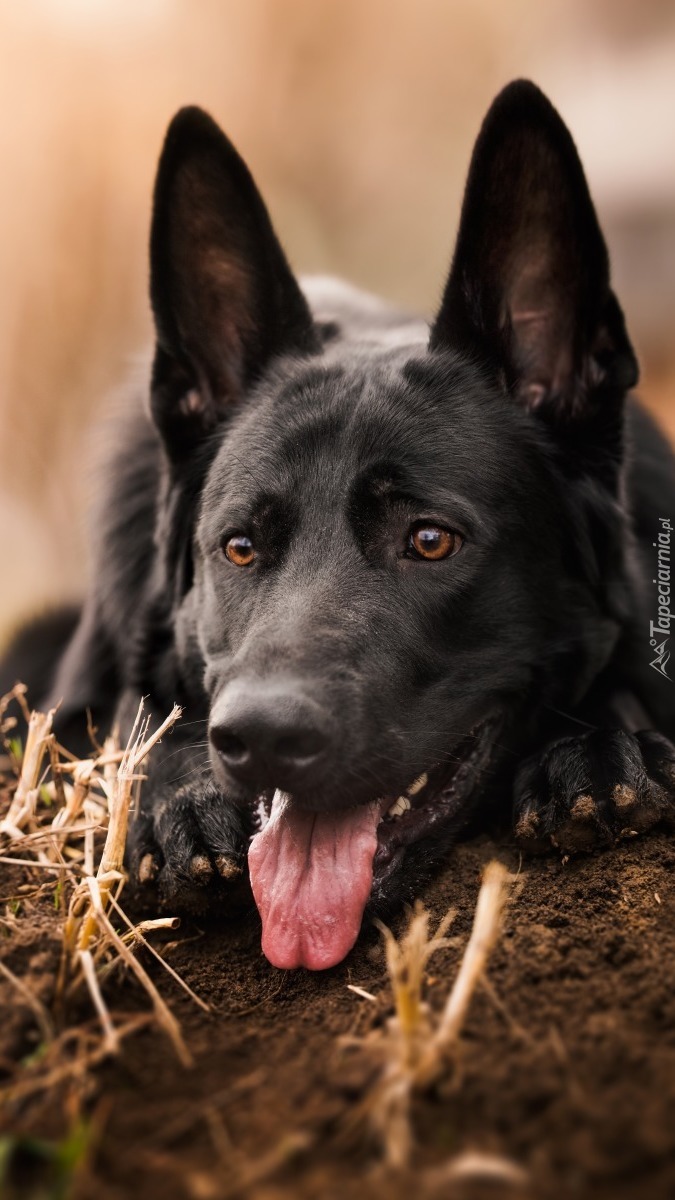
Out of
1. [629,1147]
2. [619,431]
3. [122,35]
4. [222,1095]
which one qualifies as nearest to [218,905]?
[222,1095]

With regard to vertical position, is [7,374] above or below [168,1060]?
below

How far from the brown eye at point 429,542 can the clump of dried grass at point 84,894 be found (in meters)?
0.67

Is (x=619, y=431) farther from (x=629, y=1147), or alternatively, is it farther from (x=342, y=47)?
(x=342, y=47)

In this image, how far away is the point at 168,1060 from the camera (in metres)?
1.53

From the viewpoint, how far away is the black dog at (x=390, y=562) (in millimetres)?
2199

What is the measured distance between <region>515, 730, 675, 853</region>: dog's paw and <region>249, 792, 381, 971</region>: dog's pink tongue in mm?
341

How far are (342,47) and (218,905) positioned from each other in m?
8.73

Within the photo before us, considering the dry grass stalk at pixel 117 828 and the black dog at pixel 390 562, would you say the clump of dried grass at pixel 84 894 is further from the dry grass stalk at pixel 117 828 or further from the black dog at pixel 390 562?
the black dog at pixel 390 562

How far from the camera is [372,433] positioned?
8.38 ft

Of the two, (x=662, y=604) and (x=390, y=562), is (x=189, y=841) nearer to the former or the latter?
(x=390, y=562)

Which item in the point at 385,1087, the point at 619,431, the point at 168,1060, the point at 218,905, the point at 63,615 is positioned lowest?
the point at 63,615

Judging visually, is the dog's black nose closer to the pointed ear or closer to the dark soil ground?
the dark soil ground

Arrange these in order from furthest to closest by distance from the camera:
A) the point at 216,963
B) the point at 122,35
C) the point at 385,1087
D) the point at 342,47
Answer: the point at 342,47 → the point at 122,35 → the point at 216,963 → the point at 385,1087

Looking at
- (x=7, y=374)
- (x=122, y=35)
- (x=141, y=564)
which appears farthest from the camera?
(x=122, y=35)
